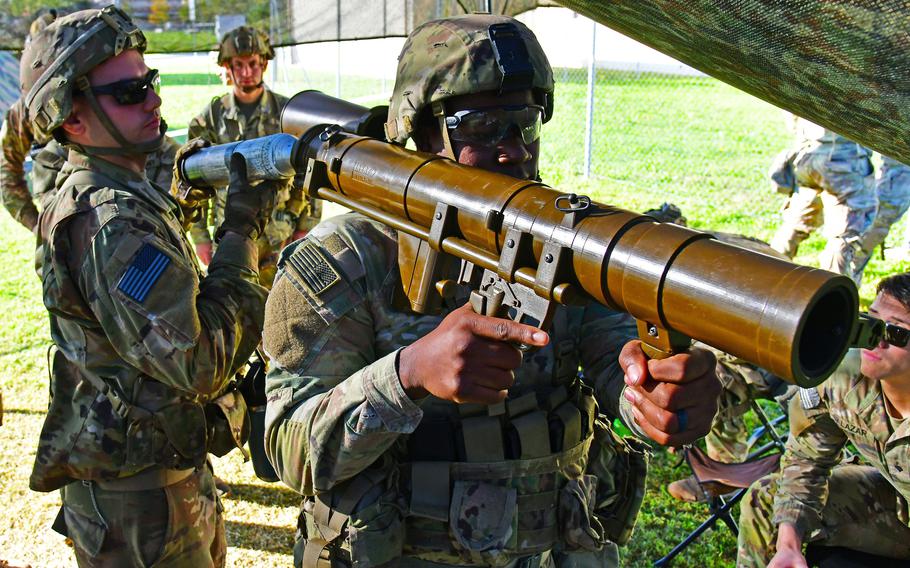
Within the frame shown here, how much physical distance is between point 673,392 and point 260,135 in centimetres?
602

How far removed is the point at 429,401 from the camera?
2.32m

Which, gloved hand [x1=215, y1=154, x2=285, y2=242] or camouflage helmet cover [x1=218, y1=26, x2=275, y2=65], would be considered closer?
gloved hand [x1=215, y1=154, x2=285, y2=242]

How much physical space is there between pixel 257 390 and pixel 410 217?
1781mm

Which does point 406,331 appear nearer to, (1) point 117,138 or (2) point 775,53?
(2) point 775,53

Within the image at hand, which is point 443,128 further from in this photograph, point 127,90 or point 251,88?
point 251,88

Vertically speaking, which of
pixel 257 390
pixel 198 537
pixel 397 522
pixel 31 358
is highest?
pixel 397 522

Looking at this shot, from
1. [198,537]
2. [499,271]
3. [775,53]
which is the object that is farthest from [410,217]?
[198,537]

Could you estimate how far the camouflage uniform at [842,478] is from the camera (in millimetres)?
3682

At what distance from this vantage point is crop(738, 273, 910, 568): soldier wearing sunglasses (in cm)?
360

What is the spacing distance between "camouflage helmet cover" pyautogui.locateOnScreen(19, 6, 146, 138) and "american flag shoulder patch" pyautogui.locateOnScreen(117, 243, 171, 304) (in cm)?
69

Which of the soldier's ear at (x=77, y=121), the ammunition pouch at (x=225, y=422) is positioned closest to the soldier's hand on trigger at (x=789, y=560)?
the ammunition pouch at (x=225, y=422)

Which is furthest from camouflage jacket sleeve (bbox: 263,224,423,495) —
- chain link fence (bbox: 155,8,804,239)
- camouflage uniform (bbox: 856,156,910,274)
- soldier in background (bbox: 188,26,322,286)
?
chain link fence (bbox: 155,8,804,239)

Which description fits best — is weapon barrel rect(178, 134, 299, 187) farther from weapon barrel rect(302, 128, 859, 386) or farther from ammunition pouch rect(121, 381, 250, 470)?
ammunition pouch rect(121, 381, 250, 470)

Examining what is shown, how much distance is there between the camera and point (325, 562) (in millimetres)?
2316
